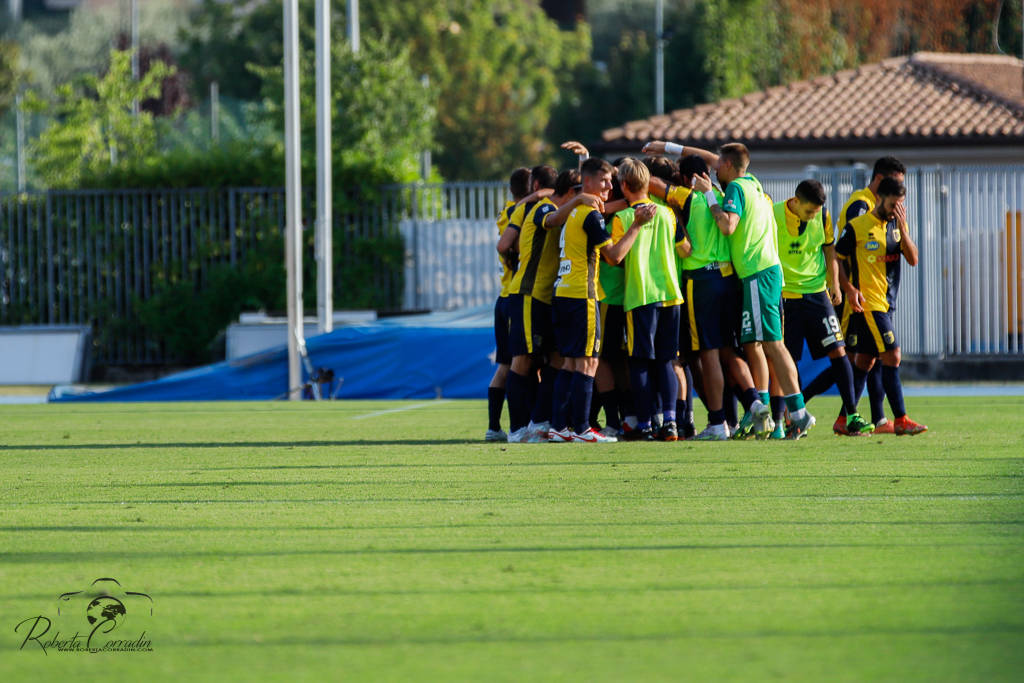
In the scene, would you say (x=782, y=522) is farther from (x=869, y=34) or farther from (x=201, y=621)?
(x=869, y=34)

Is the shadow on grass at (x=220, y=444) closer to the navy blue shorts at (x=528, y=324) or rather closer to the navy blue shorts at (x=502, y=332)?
the navy blue shorts at (x=502, y=332)

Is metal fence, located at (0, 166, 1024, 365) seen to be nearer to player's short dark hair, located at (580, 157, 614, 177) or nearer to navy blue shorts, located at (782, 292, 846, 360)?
navy blue shorts, located at (782, 292, 846, 360)

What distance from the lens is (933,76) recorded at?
103 ft

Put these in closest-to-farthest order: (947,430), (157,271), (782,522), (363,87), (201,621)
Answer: (201,621) → (782,522) → (947,430) → (157,271) → (363,87)

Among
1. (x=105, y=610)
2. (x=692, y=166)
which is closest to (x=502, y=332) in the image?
(x=692, y=166)

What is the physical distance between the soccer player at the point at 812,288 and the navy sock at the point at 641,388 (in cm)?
91

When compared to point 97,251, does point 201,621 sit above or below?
below

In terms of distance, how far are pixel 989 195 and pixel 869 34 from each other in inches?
1318

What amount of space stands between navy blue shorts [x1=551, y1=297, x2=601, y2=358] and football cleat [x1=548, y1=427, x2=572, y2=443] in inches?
23.2

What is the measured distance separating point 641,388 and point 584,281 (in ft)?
3.06

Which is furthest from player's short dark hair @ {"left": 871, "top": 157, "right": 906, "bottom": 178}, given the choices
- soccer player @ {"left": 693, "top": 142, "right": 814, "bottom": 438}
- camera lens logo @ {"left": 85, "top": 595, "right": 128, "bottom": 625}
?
camera lens logo @ {"left": 85, "top": 595, "right": 128, "bottom": 625}

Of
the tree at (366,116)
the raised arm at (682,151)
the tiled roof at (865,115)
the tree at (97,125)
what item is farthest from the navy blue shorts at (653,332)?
the tree at (97,125)

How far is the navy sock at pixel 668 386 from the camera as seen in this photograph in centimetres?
994

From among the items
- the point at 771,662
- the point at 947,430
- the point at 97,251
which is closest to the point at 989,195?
the point at 947,430
